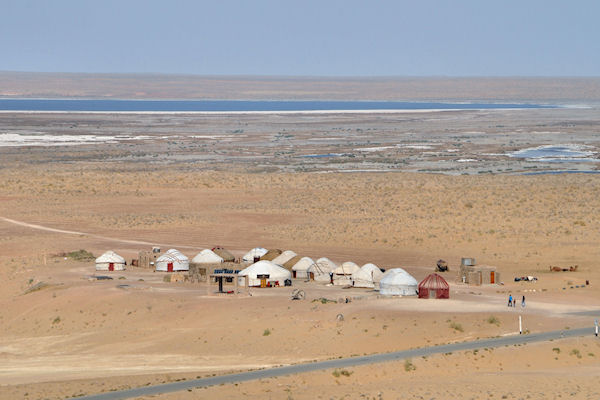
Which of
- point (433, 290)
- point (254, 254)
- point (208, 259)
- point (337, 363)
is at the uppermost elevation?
point (254, 254)

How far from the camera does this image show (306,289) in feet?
201

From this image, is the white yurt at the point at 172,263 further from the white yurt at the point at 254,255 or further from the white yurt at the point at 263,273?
the white yurt at the point at 263,273

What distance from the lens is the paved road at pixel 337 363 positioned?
37188 mm

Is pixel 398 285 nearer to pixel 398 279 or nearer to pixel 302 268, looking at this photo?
pixel 398 279

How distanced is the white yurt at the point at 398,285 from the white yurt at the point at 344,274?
4912 mm

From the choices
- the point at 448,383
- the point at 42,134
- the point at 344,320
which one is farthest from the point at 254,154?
the point at 448,383

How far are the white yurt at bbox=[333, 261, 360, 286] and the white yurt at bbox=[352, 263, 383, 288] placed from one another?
707 millimetres

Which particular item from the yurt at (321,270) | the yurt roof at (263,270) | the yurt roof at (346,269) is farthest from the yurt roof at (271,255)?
the yurt roof at (346,269)

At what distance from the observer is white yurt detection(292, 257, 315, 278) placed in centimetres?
6644

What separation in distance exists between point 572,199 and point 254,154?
69531 millimetres

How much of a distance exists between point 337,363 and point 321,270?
23.7 m

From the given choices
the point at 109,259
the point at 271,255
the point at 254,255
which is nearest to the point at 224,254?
the point at 254,255

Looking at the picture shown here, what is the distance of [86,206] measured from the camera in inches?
3932

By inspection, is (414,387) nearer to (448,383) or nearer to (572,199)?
(448,383)
